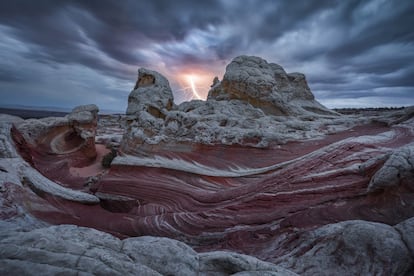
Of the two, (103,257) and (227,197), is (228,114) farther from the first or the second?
(103,257)

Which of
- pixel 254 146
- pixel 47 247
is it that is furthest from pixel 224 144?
pixel 47 247

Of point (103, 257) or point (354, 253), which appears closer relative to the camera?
point (103, 257)

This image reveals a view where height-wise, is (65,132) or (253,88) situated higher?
(253,88)

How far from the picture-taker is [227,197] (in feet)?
18.1

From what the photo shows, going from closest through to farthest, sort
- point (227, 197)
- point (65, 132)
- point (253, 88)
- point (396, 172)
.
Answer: point (396, 172)
point (227, 197)
point (253, 88)
point (65, 132)

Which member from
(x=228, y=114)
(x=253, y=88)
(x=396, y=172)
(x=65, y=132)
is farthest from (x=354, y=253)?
(x=65, y=132)

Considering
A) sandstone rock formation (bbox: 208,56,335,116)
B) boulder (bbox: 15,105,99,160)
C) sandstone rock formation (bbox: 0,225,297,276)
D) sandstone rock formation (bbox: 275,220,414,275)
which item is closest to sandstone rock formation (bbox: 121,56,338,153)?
sandstone rock formation (bbox: 208,56,335,116)

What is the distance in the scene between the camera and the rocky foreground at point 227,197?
8.98 feet

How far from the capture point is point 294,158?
19.6 feet

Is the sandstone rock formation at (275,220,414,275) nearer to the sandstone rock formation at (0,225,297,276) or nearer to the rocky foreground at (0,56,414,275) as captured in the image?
the rocky foreground at (0,56,414,275)

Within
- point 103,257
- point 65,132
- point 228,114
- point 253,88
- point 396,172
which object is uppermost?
point 253,88

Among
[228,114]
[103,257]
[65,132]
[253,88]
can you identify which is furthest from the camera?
[65,132]

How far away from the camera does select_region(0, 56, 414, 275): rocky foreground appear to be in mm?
2738

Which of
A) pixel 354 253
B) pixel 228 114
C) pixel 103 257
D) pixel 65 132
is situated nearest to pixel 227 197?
pixel 354 253
